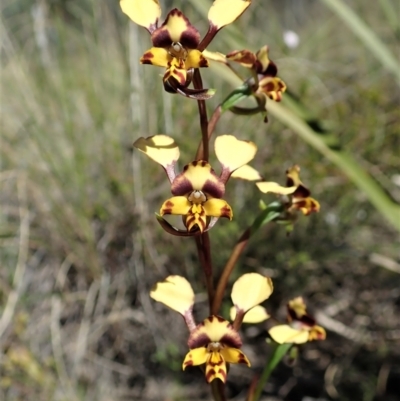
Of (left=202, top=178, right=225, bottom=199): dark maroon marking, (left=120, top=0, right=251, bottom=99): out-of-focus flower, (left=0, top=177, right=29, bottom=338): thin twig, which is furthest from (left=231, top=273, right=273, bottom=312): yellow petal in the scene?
(left=0, top=177, right=29, bottom=338): thin twig

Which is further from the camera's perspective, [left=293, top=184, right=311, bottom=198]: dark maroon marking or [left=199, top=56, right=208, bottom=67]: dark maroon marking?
[left=293, top=184, right=311, bottom=198]: dark maroon marking

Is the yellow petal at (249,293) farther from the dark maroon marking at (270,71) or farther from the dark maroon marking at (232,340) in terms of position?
the dark maroon marking at (270,71)

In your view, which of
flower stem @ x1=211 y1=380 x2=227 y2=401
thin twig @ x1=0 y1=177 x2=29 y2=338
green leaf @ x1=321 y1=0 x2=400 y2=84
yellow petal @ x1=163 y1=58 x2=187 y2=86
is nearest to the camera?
yellow petal @ x1=163 y1=58 x2=187 y2=86

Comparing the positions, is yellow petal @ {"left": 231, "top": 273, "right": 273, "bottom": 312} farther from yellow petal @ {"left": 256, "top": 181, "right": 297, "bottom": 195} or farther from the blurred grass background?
the blurred grass background

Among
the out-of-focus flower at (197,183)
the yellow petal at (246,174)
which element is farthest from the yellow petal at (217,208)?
the yellow petal at (246,174)

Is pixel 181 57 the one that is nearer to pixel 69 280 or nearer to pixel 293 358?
pixel 293 358

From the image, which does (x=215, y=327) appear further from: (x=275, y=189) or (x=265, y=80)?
(x=265, y=80)

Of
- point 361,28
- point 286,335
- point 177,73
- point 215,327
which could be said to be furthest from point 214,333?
point 361,28

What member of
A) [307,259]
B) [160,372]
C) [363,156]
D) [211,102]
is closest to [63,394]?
[160,372]
